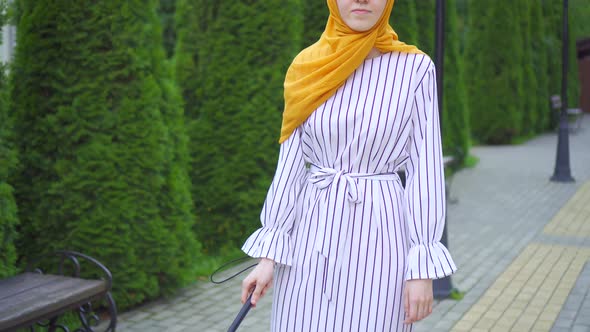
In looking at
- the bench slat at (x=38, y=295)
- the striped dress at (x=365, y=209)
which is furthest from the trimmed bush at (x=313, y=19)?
the striped dress at (x=365, y=209)

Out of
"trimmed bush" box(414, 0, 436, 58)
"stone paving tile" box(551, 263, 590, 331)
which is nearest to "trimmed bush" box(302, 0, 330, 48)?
"trimmed bush" box(414, 0, 436, 58)

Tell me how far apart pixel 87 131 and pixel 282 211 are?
3011 millimetres

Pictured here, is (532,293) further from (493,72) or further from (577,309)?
(493,72)

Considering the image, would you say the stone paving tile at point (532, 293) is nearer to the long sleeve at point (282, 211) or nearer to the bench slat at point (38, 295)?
the bench slat at point (38, 295)

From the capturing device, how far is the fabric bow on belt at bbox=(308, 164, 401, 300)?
2285 millimetres

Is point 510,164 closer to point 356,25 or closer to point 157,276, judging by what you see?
point 157,276

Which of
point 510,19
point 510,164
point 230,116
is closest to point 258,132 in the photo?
point 230,116

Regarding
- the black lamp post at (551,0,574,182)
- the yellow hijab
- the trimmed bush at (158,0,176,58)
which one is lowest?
the black lamp post at (551,0,574,182)

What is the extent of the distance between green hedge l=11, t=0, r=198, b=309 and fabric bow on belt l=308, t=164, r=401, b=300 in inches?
119

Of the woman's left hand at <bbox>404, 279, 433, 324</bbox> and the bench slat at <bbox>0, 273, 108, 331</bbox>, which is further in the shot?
the bench slat at <bbox>0, 273, 108, 331</bbox>

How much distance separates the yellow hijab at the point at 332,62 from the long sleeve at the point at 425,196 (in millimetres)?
203

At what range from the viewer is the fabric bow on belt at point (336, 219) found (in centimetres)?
229

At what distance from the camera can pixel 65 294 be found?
155 inches

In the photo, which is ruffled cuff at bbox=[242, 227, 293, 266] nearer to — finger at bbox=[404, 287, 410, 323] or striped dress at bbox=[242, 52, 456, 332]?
striped dress at bbox=[242, 52, 456, 332]
